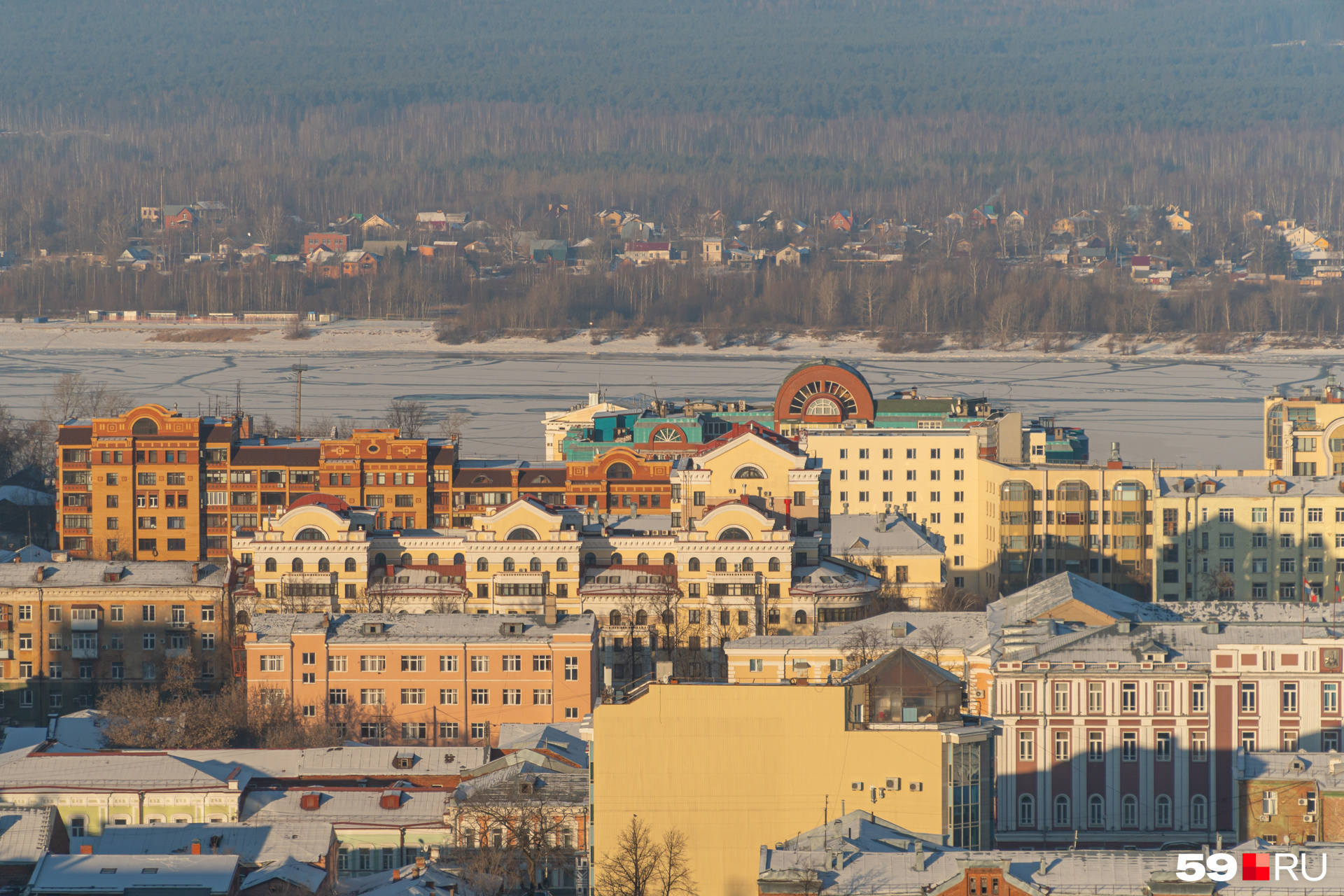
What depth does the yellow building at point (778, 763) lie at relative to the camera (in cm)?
1683

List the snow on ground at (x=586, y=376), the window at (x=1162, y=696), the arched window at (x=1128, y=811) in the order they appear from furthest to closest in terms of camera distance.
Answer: the snow on ground at (x=586, y=376) → the window at (x=1162, y=696) → the arched window at (x=1128, y=811)

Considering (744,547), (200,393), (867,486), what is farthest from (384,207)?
(744,547)

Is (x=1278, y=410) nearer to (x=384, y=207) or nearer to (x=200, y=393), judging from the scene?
(x=200, y=393)

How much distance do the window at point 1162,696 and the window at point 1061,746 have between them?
0.79 m

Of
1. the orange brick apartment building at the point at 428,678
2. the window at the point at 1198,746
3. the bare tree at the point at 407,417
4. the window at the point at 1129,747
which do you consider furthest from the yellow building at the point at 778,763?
the bare tree at the point at 407,417

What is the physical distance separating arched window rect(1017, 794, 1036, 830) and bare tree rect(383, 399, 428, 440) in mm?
27977

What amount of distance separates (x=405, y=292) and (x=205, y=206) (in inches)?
1417

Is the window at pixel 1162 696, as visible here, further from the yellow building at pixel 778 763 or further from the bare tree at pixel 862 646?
the yellow building at pixel 778 763

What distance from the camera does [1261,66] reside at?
183m

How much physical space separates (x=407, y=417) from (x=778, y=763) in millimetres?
36614

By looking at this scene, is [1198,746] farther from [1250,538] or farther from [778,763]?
[1250,538]

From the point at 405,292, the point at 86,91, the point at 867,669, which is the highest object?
the point at 86,91

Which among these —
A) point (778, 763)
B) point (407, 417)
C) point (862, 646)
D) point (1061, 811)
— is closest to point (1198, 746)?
point (1061, 811)

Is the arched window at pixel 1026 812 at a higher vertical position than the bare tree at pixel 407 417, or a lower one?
lower
